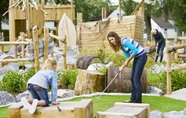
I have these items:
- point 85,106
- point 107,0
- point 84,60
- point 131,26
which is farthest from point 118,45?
point 107,0

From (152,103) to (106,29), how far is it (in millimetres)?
13765

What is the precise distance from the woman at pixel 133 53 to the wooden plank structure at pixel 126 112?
177 centimetres

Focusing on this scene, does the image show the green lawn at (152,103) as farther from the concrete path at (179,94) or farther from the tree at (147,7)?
the tree at (147,7)

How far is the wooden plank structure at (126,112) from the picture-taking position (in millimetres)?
6230

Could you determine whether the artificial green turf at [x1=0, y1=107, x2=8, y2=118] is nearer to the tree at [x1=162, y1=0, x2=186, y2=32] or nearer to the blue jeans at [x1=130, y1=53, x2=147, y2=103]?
the blue jeans at [x1=130, y1=53, x2=147, y2=103]

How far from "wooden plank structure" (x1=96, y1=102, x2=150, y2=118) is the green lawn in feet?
6.74

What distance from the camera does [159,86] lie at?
465 inches

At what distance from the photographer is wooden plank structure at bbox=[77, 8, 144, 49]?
21.8 m

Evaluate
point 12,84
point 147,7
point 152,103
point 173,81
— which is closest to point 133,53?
point 152,103

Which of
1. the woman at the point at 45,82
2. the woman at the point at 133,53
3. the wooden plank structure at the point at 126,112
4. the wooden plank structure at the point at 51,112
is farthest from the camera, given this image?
the woman at the point at 133,53

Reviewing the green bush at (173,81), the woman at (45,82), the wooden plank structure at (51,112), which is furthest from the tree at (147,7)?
the wooden plank structure at (51,112)

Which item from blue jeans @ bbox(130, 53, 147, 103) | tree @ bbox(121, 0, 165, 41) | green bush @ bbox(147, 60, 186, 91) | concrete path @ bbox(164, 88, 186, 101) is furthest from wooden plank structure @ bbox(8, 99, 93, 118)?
tree @ bbox(121, 0, 165, 41)

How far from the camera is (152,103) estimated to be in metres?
9.74

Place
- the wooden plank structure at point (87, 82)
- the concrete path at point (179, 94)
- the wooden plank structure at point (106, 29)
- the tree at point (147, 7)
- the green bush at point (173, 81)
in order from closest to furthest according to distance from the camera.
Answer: the concrete path at point (179, 94)
the wooden plank structure at point (87, 82)
the green bush at point (173, 81)
the wooden plank structure at point (106, 29)
the tree at point (147, 7)
